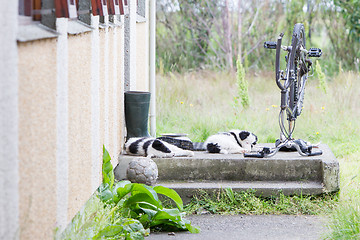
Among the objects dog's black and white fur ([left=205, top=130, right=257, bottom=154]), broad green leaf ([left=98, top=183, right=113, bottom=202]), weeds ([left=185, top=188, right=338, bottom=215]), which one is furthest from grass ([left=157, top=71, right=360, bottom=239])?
broad green leaf ([left=98, top=183, right=113, bottom=202])

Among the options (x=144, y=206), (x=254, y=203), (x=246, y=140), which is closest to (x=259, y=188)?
(x=254, y=203)

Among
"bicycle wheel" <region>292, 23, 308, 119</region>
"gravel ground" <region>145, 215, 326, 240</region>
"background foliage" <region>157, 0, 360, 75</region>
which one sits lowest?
"gravel ground" <region>145, 215, 326, 240</region>

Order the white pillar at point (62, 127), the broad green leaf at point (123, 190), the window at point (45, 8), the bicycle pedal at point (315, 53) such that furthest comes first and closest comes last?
the bicycle pedal at point (315, 53)
the broad green leaf at point (123, 190)
the white pillar at point (62, 127)
the window at point (45, 8)

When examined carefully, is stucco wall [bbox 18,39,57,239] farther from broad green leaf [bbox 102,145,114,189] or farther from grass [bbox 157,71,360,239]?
grass [bbox 157,71,360,239]

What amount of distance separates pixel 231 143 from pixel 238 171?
19.8 inches

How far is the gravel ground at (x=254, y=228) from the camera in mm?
5332

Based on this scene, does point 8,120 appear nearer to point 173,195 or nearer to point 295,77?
point 173,195

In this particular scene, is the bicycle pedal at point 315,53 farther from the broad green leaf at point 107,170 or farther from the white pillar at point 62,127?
the white pillar at point 62,127

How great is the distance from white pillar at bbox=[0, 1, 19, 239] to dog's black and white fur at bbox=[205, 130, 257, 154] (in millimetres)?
4291

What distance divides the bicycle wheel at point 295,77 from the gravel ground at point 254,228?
1112mm

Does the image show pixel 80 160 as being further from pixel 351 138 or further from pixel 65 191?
pixel 351 138

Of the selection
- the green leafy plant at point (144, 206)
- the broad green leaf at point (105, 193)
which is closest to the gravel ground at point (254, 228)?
the green leafy plant at point (144, 206)

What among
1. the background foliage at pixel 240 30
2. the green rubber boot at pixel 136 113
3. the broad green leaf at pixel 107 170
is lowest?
the broad green leaf at pixel 107 170

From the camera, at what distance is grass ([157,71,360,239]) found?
631 centimetres
